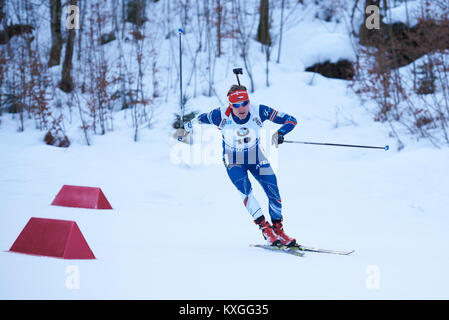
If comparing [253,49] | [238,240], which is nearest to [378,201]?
[238,240]

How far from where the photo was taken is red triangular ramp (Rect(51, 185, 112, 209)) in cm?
683

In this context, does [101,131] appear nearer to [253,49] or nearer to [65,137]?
[65,137]

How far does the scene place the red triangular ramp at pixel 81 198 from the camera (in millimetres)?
6832

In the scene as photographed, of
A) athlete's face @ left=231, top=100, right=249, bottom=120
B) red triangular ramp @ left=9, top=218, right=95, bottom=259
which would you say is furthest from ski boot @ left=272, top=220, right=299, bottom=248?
red triangular ramp @ left=9, top=218, right=95, bottom=259

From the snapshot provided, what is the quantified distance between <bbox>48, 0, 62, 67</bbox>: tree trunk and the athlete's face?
414 inches

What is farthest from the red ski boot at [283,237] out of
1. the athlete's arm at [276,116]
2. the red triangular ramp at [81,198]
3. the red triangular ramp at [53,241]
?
the red triangular ramp at [81,198]

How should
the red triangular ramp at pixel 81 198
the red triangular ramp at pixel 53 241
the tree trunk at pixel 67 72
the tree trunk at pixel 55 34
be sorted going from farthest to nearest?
the tree trunk at pixel 55 34 < the tree trunk at pixel 67 72 < the red triangular ramp at pixel 81 198 < the red triangular ramp at pixel 53 241

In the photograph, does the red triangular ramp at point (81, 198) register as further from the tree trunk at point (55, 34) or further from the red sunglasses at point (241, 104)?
the tree trunk at point (55, 34)

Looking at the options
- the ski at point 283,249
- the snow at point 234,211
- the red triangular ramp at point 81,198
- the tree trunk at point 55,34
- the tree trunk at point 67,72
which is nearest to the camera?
the snow at point 234,211

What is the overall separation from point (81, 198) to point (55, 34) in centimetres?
874

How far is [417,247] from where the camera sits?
16.6ft

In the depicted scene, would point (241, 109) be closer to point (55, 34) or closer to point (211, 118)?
point (211, 118)

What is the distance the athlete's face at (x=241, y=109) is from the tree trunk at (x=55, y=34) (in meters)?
10.5

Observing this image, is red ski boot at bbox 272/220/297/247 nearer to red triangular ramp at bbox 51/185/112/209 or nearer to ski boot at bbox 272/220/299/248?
ski boot at bbox 272/220/299/248
